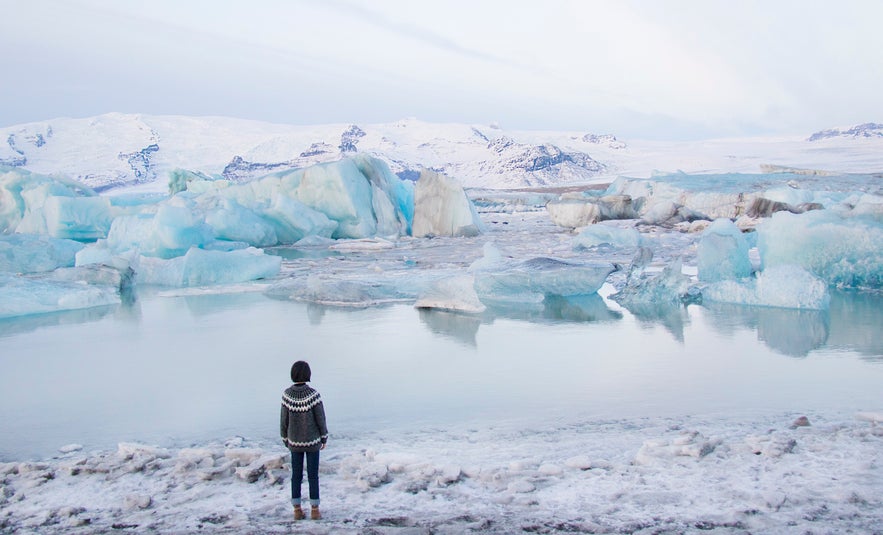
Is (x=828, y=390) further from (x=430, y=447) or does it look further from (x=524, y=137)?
(x=524, y=137)

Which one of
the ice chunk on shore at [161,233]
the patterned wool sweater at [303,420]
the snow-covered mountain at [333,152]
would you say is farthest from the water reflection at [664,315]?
the snow-covered mountain at [333,152]

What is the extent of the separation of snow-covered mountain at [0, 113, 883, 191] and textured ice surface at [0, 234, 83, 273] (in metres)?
45.9

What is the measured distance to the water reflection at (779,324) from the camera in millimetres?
4945

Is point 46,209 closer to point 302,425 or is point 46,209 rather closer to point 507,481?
point 302,425

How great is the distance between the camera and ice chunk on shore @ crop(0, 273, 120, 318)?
277 inches

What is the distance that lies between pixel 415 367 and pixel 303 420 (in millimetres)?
2133

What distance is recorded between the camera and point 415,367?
4551mm

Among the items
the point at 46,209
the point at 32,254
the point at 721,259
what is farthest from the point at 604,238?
the point at 46,209

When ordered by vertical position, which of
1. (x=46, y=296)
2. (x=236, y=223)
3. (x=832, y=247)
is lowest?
(x=46, y=296)

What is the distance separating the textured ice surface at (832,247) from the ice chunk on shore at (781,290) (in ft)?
2.05

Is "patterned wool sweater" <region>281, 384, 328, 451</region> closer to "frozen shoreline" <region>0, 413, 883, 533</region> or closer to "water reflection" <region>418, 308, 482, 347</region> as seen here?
"frozen shoreline" <region>0, 413, 883, 533</region>

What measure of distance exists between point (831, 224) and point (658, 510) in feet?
19.6

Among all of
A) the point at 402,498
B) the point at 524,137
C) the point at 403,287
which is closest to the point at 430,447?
the point at 402,498

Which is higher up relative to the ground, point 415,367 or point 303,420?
point 303,420
